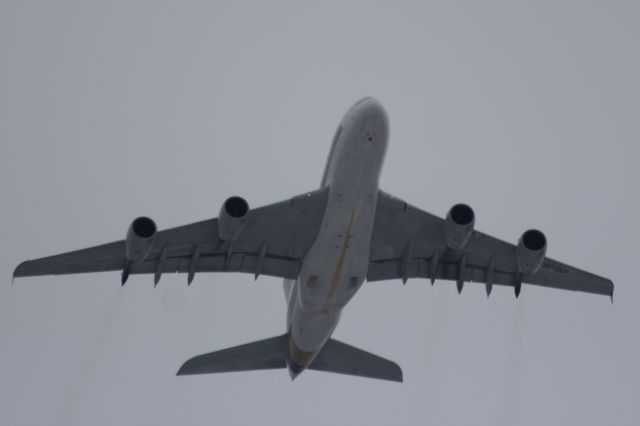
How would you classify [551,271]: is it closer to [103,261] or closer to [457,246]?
[457,246]

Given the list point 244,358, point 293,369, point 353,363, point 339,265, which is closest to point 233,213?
point 339,265

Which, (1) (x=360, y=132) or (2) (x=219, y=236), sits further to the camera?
(2) (x=219, y=236)

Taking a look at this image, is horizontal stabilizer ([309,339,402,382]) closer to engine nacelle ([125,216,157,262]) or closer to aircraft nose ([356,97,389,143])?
engine nacelle ([125,216,157,262])

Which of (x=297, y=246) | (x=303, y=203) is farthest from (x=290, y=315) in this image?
(x=303, y=203)

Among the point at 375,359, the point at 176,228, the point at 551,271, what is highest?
the point at 551,271

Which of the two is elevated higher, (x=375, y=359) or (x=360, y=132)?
(x=360, y=132)

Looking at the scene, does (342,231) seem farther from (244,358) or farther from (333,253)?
(244,358)

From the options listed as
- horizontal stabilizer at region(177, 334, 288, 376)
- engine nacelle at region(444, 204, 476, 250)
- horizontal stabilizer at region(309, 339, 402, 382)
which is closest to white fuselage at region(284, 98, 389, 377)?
horizontal stabilizer at region(177, 334, 288, 376)
